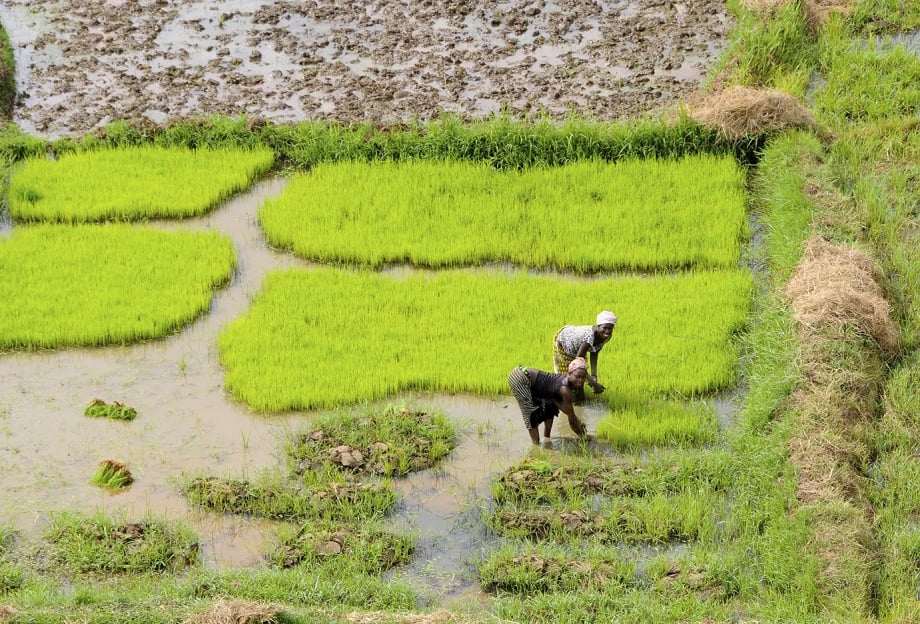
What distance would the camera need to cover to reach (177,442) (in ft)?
24.6

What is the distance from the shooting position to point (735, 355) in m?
7.96

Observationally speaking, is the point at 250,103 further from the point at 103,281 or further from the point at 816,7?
the point at 816,7

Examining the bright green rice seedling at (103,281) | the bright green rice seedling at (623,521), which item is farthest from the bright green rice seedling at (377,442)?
the bright green rice seedling at (103,281)

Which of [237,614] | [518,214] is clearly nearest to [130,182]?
[518,214]

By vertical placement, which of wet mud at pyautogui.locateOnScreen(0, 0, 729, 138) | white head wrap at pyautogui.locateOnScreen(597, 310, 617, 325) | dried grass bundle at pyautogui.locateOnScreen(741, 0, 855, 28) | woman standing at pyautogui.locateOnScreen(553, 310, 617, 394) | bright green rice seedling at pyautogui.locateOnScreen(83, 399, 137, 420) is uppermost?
dried grass bundle at pyautogui.locateOnScreen(741, 0, 855, 28)

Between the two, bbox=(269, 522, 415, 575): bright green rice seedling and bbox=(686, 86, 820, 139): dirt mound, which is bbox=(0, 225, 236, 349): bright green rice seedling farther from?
bbox=(686, 86, 820, 139): dirt mound

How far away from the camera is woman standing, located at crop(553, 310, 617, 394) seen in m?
7.27

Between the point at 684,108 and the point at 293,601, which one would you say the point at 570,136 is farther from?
the point at 293,601

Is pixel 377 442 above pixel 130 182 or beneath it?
beneath

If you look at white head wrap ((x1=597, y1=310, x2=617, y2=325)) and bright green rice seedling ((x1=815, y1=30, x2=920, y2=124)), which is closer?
white head wrap ((x1=597, y1=310, x2=617, y2=325))

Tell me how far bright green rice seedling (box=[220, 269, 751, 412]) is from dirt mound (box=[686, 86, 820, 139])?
1946mm

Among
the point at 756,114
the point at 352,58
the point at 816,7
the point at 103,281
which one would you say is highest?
the point at 816,7

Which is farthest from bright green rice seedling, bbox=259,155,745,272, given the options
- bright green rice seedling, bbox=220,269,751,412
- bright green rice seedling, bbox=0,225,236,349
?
bright green rice seedling, bbox=0,225,236,349

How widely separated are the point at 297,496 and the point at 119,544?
1.01 m
